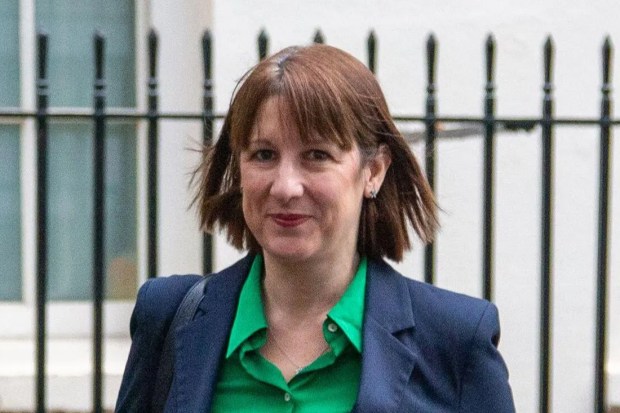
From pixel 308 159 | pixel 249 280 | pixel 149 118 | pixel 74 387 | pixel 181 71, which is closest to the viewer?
pixel 308 159

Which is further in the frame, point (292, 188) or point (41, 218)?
point (41, 218)

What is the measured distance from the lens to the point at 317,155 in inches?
104

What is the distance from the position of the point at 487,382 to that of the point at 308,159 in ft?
1.77

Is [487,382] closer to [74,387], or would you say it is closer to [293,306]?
[293,306]

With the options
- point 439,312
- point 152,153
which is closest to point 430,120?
point 152,153

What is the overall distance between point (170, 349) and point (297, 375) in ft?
0.88

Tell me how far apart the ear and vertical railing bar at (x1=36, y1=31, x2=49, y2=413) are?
5.15 ft

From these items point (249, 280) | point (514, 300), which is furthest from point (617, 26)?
point (249, 280)

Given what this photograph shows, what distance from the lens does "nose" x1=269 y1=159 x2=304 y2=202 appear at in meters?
2.59

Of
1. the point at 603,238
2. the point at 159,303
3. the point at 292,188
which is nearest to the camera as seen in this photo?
the point at 292,188

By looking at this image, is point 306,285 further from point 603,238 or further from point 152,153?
point 603,238

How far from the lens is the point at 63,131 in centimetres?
574

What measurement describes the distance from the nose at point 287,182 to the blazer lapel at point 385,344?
0.98ft

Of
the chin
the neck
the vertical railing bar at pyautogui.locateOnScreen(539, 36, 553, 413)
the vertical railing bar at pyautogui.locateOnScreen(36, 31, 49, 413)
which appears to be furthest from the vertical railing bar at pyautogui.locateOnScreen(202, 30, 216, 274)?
the chin
